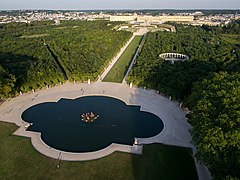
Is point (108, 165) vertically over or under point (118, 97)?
under

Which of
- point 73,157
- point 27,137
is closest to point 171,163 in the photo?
point 73,157

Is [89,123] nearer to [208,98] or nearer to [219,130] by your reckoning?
[208,98]

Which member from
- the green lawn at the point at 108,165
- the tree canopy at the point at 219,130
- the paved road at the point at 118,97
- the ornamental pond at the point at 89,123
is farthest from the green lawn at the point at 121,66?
the tree canopy at the point at 219,130

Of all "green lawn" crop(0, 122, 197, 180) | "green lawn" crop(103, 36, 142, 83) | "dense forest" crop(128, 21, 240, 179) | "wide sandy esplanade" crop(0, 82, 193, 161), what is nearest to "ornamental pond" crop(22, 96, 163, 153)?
"wide sandy esplanade" crop(0, 82, 193, 161)

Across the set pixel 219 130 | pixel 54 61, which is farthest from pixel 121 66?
pixel 219 130

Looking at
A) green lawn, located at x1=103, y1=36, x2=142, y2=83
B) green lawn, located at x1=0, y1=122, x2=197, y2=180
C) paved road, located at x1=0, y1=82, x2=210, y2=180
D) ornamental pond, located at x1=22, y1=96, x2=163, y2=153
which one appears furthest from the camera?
green lawn, located at x1=103, y1=36, x2=142, y2=83

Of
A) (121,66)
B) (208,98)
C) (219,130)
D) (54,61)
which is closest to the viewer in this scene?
(219,130)

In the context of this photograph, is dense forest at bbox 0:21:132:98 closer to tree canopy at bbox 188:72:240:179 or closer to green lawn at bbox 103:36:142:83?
green lawn at bbox 103:36:142:83
